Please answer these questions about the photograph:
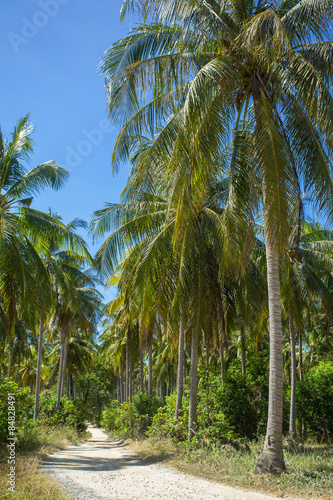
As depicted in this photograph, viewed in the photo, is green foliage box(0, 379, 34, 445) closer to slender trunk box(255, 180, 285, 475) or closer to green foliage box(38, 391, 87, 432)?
slender trunk box(255, 180, 285, 475)

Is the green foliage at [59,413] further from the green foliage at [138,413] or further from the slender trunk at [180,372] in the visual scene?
the slender trunk at [180,372]

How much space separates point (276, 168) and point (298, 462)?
585 centimetres

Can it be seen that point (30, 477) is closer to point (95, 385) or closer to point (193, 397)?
point (193, 397)

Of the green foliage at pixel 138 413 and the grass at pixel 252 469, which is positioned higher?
the grass at pixel 252 469

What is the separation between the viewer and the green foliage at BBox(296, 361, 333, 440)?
15219 mm

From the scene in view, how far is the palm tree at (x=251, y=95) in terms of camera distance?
7.29 m

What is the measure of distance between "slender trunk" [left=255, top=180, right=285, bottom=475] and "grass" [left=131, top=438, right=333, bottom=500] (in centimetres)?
25

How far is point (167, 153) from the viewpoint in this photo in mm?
8164

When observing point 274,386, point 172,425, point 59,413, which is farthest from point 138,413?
point 274,386

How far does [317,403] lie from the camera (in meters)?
15.5

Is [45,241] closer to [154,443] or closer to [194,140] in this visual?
[194,140]

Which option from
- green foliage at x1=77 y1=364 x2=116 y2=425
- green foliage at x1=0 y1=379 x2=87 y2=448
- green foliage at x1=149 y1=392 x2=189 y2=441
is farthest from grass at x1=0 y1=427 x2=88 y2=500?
green foliage at x1=77 y1=364 x2=116 y2=425

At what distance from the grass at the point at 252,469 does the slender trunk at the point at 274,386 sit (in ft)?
0.82

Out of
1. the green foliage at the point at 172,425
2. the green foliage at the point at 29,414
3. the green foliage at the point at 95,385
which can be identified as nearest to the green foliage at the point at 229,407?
the green foliage at the point at 172,425
